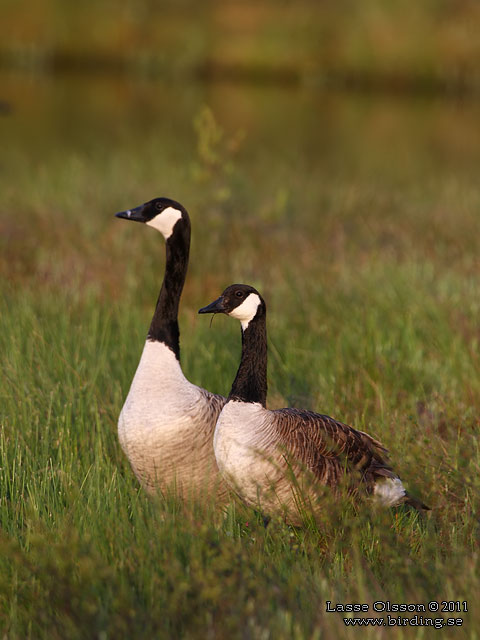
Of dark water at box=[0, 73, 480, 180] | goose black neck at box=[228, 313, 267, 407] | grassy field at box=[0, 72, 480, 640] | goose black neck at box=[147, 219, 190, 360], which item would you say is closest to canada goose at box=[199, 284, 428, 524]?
goose black neck at box=[228, 313, 267, 407]

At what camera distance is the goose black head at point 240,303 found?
14.4 feet

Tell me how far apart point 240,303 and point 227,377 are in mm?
1924

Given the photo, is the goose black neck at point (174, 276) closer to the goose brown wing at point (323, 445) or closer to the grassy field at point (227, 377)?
the grassy field at point (227, 377)

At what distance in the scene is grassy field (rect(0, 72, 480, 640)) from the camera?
3324 millimetres

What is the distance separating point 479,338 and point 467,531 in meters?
3.47

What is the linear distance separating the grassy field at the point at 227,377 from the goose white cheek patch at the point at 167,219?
1.22 m

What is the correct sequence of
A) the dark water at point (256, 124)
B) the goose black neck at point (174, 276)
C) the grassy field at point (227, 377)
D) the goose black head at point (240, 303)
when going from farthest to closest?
1. the dark water at point (256, 124)
2. the goose black neck at point (174, 276)
3. the goose black head at point (240, 303)
4. the grassy field at point (227, 377)

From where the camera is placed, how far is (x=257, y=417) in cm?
425

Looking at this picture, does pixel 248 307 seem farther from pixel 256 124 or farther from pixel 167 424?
pixel 256 124

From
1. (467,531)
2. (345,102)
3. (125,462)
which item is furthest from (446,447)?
(345,102)

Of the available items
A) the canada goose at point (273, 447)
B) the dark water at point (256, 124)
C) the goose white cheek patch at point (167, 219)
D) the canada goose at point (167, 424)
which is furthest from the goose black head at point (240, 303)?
the dark water at point (256, 124)

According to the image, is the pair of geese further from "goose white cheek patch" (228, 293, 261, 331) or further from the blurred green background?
the blurred green background

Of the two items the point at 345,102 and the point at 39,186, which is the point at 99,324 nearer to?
the point at 39,186

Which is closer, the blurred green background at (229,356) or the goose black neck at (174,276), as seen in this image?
the blurred green background at (229,356)
